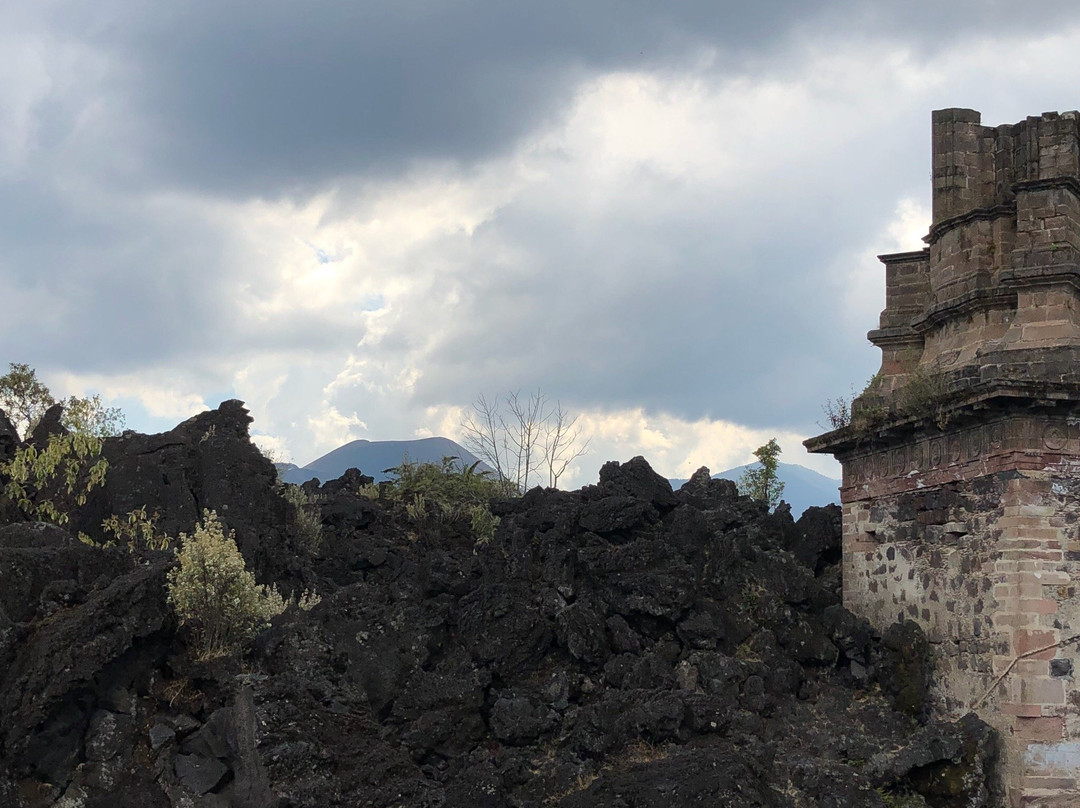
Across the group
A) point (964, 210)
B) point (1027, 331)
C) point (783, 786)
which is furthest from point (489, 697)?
point (964, 210)

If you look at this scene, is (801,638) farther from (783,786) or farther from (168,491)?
(168,491)

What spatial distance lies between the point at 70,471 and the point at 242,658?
17.1 feet

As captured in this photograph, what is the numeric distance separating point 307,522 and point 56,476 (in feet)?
12.6

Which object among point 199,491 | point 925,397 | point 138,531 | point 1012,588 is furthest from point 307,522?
point 1012,588

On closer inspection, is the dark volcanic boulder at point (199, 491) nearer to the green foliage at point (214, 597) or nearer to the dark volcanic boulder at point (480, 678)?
the dark volcanic boulder at point (480, 678)

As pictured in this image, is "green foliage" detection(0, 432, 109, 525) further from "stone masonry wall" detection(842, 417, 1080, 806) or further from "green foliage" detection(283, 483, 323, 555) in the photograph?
"stone masonry wall" detection(842, 417, 1080, 806)

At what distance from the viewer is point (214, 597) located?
12.6 m

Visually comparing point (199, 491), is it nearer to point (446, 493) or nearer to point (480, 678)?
point (480, 678)

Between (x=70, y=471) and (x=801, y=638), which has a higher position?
(x=70, y=471)

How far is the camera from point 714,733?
1210 centimetres

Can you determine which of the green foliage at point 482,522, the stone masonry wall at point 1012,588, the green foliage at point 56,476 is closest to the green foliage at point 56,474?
the green foliage at point 56,476

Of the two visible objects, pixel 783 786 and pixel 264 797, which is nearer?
pixel 264 797

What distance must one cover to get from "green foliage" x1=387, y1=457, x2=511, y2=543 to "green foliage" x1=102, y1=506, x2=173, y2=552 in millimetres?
4807

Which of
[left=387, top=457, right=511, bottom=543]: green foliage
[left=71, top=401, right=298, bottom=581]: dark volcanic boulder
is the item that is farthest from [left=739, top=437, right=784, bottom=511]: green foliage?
[left=71, top=401, right=298, bottom=581]: dark volcanic boulder
